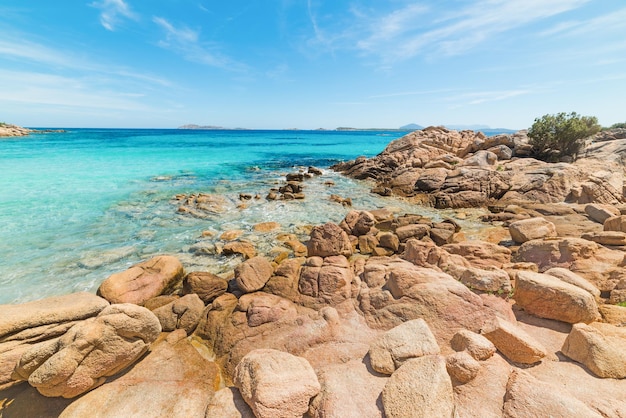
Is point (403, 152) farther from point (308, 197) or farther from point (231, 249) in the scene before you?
point (231, 249)

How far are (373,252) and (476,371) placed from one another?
7.33 metres

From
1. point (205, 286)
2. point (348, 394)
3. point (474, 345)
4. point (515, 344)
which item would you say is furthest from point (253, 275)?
point (515, 344)

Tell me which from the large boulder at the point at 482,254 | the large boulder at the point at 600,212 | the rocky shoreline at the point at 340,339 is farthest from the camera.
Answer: the large boulder at the point at 600,212

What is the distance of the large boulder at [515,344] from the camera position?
4.99 m

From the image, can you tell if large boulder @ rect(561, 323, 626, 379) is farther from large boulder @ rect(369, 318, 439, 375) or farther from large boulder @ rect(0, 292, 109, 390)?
large boulder @ rect(0, 292, 109, 390)

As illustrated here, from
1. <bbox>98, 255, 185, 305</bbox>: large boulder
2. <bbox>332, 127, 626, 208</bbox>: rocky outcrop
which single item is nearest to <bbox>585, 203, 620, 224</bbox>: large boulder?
<bbox>332, 127, 626, 208</bbox>: rocky outcrop

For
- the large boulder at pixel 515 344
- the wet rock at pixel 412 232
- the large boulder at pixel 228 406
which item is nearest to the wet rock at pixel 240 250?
the large boulder at pixel 228 406

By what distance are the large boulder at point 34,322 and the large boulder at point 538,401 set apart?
903 cm

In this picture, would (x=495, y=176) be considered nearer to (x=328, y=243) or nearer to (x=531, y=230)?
(x=531, y=230)

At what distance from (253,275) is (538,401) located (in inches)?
284

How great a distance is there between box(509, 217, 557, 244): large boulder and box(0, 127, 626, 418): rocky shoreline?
0.11 m

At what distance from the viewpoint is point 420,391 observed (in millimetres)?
4211

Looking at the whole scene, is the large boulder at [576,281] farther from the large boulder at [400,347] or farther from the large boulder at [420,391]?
the large boulder at [420,391]

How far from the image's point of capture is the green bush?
90.5 ft
